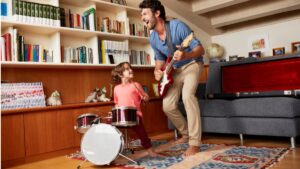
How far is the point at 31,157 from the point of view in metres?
2.38

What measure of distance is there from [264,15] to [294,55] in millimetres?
1386

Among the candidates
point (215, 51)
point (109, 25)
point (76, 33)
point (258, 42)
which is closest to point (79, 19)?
point (76, 33)

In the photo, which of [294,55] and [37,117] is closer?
[37,117]

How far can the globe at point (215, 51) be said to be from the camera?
438 centimetres

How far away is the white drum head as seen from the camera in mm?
1920

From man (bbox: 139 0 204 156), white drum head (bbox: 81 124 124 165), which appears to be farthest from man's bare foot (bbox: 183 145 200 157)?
white drum head (bbox: 81 124 124 165)

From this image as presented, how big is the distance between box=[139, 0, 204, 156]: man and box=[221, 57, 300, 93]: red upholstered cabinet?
83 centimetres

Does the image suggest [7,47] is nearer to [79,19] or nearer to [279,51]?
[79,19]

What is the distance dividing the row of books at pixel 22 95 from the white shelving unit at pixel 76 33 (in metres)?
0.20

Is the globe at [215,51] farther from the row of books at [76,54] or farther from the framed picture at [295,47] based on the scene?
the row of books at [76,54]

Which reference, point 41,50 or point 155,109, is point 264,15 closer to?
point 155,109

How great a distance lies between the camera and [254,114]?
2465 mm

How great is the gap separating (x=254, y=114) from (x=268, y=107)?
144mm

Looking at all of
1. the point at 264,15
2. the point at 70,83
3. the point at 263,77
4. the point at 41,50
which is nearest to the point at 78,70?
the point at 70,83
